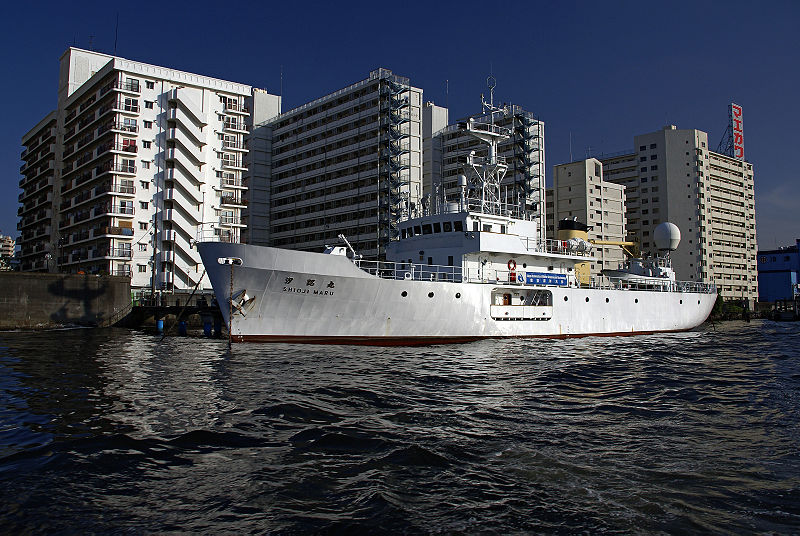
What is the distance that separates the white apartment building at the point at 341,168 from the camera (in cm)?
6172

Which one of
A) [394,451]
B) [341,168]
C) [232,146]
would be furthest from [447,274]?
[341,168]

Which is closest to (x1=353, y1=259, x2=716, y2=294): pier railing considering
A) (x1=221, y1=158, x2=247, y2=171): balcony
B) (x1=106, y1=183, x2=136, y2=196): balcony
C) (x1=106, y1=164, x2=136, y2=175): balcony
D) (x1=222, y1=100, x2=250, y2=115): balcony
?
(x1=106, y1=183, x2=136, y2=196): balcony

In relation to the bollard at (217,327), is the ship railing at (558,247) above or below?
above

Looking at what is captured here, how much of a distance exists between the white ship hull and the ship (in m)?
0.04

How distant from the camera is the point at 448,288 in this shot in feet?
73.1

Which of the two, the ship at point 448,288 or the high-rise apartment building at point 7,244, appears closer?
the ship at point 448,288

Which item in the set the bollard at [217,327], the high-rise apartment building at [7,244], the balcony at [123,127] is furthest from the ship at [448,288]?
the high-rise apartment building at [7,244]

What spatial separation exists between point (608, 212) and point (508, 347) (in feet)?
227

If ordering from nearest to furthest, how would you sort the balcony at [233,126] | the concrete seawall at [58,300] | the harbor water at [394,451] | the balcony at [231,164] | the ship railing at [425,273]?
the harbor water at [394,451]
the ship railing at [425,273]
the concrete seawall at [58,300]
the balcony at [231,164]
the balcony at [233,126]

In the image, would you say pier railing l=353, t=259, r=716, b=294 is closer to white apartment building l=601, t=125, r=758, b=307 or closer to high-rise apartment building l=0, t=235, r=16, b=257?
white apartment building l=601, t=125, r=758, b=307

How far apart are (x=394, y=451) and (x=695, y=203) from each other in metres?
95.6

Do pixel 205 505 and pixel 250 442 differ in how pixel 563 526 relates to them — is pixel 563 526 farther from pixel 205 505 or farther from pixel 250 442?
pixel 250 442

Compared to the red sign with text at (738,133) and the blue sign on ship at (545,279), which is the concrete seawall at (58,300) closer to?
the blue sign on ship at (545,279)

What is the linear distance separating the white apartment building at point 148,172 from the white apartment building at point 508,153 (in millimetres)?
28061
